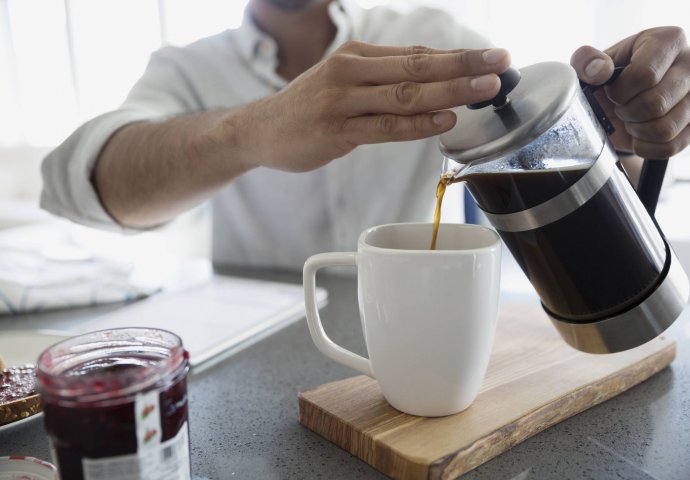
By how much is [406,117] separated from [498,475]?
32cm

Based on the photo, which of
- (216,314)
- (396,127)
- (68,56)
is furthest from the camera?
(68,56)

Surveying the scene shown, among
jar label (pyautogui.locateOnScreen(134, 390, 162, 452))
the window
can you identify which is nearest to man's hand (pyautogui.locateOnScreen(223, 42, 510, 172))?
jar label (pyautogui.locateOnScreen(134, 390, 162, 452))

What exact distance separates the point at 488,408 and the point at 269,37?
1.14m

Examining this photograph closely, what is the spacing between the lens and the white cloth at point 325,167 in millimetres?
1406

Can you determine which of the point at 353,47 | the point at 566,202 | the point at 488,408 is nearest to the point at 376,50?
the point at 353,47

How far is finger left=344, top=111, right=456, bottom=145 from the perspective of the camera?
1.76 ft

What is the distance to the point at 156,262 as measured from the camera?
122 cm

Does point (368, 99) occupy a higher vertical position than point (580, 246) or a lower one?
higher

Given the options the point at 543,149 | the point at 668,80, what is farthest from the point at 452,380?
the point at 668,80

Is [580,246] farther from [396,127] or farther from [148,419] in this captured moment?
[148,419]

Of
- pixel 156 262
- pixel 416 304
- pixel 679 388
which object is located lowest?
pixel 156 262

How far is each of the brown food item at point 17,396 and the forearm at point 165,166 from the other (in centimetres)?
37

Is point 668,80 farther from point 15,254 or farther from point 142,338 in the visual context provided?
point 15,254

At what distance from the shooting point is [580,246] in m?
0.51
